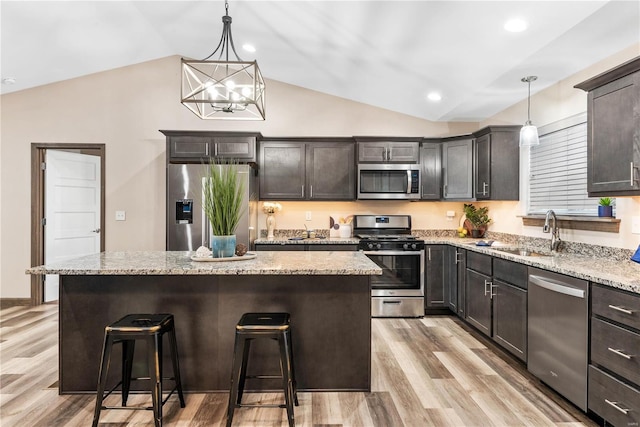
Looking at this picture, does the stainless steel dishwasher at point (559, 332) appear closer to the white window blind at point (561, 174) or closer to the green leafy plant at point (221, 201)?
the white window blind at point (561, 174)

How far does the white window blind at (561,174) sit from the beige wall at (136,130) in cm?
110

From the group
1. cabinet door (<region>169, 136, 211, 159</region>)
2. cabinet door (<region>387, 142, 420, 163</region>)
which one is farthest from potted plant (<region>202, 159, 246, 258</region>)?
cabinet door (<region>387, 142, 420, 163</region>)

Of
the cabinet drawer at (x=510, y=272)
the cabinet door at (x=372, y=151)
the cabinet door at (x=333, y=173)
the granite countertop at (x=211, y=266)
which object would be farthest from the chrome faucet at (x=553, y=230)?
the cabinet door at (x=333, y=173)

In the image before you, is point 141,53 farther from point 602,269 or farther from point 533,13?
point 602,269

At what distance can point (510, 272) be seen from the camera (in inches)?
120

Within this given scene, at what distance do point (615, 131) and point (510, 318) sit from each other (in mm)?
1564

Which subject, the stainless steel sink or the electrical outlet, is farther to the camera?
the stainless steel sink

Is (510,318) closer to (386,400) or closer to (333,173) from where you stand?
(386,400)

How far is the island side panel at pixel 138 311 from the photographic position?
2510 mm

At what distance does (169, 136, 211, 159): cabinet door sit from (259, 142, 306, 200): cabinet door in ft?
2.33

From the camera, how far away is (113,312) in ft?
8.29

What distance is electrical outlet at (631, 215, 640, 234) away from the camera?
8.48 ft

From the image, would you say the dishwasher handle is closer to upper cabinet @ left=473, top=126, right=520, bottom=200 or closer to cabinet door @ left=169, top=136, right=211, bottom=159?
upper cabinet @ left=473, top=126, right=520, bottom=200

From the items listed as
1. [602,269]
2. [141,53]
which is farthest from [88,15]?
[602,269]
